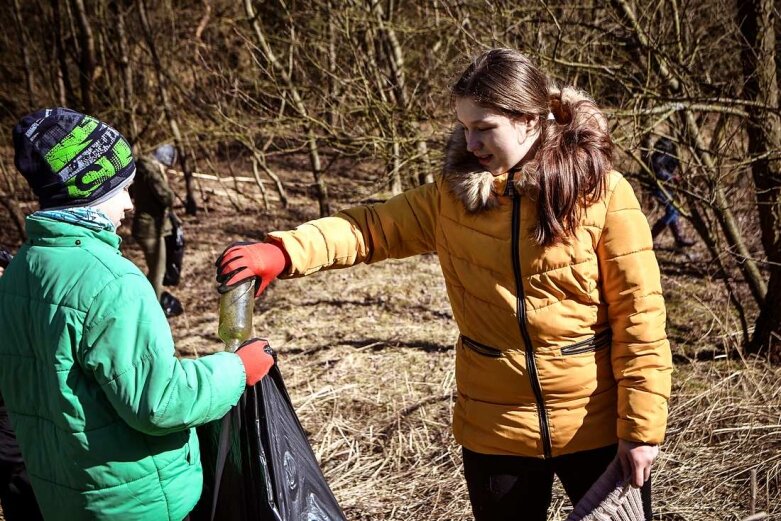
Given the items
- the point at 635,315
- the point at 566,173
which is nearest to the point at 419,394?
the point at 635,315

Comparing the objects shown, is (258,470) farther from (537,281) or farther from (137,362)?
(537,281)

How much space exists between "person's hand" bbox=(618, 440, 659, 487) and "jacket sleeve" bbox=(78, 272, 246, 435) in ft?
3.40

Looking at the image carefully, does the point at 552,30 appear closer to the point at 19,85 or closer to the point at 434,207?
the point at 434,207

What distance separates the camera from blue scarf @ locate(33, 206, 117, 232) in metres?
1.59

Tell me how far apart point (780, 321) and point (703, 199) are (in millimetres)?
893

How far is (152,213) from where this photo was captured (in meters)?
7.02

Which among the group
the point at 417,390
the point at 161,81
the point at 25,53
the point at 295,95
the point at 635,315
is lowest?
the point at 417,390

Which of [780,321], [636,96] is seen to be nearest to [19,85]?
[636,96]

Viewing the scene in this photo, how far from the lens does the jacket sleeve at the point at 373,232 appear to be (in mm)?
1968

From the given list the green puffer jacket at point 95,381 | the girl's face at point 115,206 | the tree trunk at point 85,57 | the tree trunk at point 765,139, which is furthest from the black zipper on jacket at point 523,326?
the tree trunk at point 85,57

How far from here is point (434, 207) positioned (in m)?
2.04

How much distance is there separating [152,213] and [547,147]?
19.2 ft

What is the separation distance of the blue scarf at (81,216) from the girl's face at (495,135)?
892 mm

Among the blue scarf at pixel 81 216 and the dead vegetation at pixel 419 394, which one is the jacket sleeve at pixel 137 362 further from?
the dead vegetation at pixel 419 394
